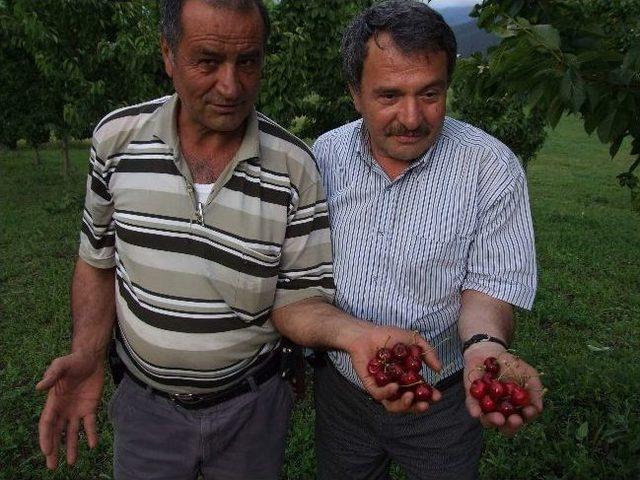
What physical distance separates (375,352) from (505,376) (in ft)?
1.11

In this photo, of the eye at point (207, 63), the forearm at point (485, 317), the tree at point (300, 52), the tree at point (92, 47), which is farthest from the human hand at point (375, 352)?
the tree at point (92, 47)

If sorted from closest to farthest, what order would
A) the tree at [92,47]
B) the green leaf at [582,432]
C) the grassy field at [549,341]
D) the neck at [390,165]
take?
1. the neck at [390,165]
2. the grassy field at [549,341]
3. the green leaf at [582,432]
4. the tree at [92,47]

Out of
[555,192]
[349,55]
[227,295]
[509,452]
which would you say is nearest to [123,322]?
[227,295]

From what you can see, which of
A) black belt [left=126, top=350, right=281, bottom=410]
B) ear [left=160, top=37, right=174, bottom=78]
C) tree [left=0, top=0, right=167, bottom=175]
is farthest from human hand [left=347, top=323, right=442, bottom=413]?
tree [left=0, top=0, right=167, bottom=175]

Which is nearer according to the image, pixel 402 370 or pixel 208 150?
pixel 402 370

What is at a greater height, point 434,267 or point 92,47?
point 434,267

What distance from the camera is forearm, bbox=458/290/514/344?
5.69 ft

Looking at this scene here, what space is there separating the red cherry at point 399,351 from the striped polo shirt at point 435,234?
1.00ft

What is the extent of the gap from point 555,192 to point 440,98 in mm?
11950

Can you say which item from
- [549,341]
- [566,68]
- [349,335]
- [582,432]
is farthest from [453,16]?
[549,341]

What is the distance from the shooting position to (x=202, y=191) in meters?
1.79

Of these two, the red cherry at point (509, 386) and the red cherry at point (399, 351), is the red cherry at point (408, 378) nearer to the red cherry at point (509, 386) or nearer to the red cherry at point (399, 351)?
the red cherry at point (399, 351)

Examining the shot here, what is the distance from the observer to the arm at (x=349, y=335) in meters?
1.54

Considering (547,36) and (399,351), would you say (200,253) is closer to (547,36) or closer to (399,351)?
(399,351)
